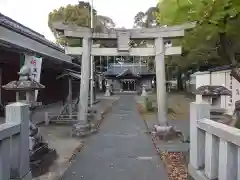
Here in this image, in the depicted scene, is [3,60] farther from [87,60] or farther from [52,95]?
[52,95]

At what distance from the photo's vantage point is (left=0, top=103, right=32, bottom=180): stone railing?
4.33m

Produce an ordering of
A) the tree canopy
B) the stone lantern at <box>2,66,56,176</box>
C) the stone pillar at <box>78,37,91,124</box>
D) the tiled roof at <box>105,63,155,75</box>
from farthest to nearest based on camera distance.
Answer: the tiled roof at <box>105,63,155,75</box>, the stone pillar at <box>78,37,91,124</box>, the tree canopy, the stone lantern at <box>2,66,56,176</box>

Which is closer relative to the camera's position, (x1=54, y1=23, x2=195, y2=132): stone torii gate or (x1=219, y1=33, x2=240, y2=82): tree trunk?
(x1=219, y1=33, x2=240, y2=82): tree trunk

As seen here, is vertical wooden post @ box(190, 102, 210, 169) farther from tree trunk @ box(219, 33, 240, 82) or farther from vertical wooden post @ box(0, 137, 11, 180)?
vertical wooden post @ box(0, 137, 11, 180)

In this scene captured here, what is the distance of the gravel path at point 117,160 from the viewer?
7125 mm

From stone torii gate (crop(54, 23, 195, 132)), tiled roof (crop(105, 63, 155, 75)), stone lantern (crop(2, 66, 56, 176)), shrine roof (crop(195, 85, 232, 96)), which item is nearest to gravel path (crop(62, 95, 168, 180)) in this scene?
stone lantern (crop(2, 66, 56, 176))

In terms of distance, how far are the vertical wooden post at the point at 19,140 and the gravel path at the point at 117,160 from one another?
1.95m

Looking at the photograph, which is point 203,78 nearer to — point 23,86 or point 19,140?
point 23,86

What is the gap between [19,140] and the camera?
16.4ft

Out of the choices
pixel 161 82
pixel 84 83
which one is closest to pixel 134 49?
pixel 161 82

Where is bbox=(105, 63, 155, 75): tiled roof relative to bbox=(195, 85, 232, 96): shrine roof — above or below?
above

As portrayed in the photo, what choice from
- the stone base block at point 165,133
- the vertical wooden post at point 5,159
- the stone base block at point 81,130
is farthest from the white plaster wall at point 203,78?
the vertical wooden post at point 5,159

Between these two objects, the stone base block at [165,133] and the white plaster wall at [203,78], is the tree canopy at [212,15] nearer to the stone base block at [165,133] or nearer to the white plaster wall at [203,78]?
the stone base block at [165,133]

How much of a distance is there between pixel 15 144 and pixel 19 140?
0.11 meters
